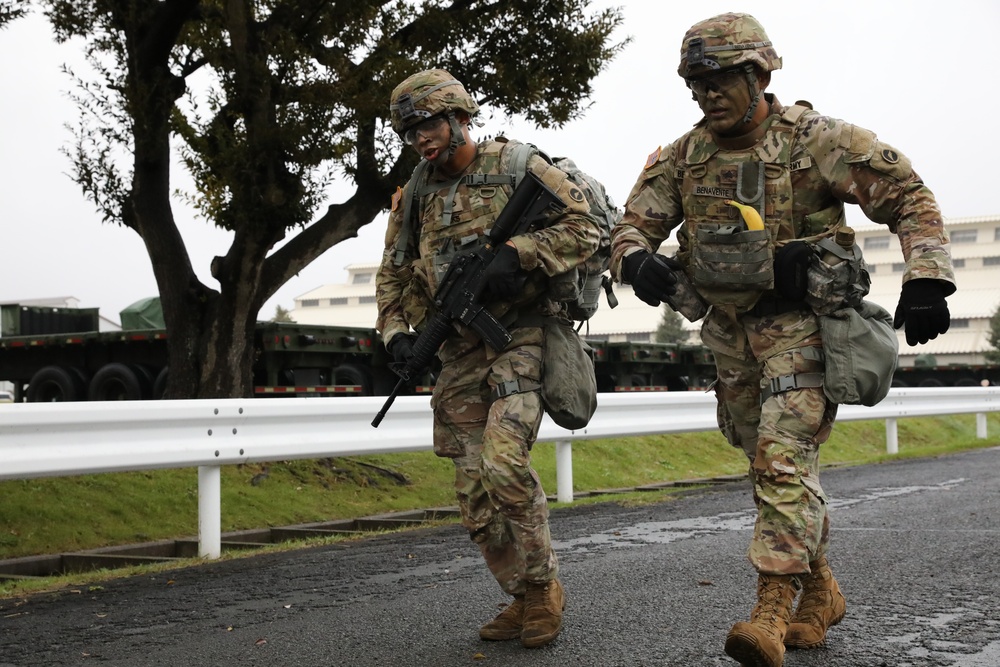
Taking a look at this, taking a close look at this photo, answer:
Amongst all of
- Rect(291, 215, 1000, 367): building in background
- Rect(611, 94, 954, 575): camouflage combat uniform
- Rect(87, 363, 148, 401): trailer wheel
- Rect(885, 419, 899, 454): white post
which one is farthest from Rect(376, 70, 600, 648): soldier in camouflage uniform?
Rect(291, 215, 1000, 367): building in background

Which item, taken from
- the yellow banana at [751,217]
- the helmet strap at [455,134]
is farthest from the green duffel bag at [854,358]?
the helmet strap at [455,134]

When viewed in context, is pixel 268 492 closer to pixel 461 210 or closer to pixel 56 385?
pixel 461 210

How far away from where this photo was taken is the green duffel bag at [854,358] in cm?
419

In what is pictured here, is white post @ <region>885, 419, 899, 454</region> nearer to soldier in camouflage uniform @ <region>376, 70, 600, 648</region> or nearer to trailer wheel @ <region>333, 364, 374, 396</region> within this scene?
trailer wheel @ <region>333, 364, 374, 396</region>

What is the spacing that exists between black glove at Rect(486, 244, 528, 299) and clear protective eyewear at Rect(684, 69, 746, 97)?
909 millimetres

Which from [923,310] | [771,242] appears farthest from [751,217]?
[923,310]

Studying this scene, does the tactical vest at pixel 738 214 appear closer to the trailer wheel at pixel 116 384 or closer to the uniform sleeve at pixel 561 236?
the uniform sleeve at pixel 561 236

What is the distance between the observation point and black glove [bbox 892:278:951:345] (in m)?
3.91

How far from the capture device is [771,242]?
4379 millimetres

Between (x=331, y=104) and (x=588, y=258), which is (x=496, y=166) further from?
(x=331, y=104)

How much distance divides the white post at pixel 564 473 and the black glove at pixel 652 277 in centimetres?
566

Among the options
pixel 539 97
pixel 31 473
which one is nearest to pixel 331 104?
pixel 539 97

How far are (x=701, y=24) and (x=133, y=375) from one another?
51.5 feet

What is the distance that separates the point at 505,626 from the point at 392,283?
4.95 ft
